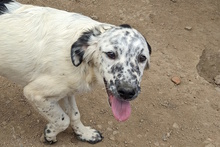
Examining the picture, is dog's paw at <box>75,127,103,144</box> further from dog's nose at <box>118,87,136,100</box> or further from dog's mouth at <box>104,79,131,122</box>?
dog's nose at <box>118,87,136,100</box>

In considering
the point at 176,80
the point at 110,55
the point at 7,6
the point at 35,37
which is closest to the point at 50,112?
the point at 35,37

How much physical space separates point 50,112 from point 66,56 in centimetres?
84

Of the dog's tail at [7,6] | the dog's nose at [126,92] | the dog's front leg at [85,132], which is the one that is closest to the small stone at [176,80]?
the dog's front leg at [85,132]

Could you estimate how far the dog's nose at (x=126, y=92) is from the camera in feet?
13.2

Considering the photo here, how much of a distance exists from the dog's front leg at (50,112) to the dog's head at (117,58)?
28.1 inches

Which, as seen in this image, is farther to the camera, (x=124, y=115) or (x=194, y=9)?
(x=194, y=9)

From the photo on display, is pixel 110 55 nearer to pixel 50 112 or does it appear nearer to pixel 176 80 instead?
pixel 50 112

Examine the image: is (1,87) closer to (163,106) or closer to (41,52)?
(41,52)

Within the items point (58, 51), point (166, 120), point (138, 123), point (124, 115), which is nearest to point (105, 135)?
point (138, 123)

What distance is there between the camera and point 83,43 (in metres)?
4.32

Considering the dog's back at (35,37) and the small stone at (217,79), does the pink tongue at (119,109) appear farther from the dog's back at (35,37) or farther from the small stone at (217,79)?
the small stone at (217,79)

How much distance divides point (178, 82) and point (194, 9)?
213 cm

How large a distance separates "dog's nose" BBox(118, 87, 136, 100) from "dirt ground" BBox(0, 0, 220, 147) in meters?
1.61

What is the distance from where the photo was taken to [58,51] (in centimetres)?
445
